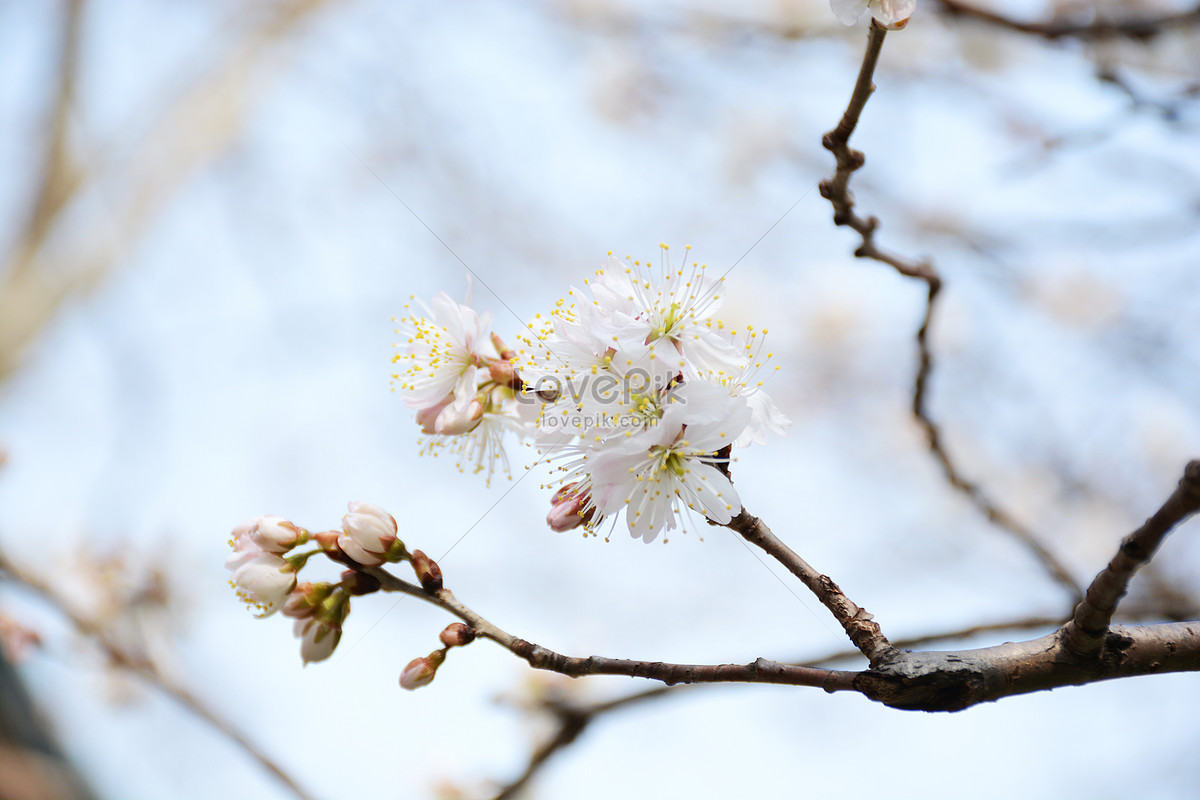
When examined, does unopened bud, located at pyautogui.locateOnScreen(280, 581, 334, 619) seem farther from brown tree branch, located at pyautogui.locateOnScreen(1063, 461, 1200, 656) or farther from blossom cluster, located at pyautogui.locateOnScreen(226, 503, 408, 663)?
brown tree branch, located at pyautogui.locateOnScreen(1063, 461, 1200, 656)

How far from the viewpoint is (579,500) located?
2.73ft

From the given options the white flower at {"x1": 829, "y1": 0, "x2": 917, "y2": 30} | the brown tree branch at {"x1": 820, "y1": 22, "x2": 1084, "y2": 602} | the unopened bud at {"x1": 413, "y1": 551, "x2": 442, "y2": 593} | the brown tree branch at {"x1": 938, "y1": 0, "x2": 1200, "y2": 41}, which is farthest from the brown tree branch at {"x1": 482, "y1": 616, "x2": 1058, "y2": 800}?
the brown tree branch at {"x1": 938, "y1": 0, "x2": 1200, "y2": 41}

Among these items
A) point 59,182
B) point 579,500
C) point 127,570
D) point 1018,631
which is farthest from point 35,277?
point 1018,631

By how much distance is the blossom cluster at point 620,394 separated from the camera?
0.74 meters

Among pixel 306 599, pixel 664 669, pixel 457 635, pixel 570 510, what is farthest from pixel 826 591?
pixel 306 599

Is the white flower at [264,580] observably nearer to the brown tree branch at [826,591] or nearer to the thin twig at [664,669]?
the thin twig at [664,669]

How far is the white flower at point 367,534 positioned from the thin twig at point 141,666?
0.56m

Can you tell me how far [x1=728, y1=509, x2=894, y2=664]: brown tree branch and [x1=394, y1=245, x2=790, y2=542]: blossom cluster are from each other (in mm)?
30

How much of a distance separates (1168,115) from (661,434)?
1.40m

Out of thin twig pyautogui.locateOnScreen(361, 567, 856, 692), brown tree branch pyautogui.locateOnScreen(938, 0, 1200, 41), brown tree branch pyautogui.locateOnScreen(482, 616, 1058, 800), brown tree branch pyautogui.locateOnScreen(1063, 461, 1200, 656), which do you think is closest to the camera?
brown tree branch pyautogui.locateOnScreen(1063, 461, 1200, 656)

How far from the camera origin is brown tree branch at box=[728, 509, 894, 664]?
668mm

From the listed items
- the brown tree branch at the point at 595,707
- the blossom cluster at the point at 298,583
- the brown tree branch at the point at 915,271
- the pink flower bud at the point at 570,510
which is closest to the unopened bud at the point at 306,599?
the blossom cluster at the point at 298,583

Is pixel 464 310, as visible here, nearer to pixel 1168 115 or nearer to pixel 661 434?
pixel 661 434

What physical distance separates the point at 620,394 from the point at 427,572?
0.30m
